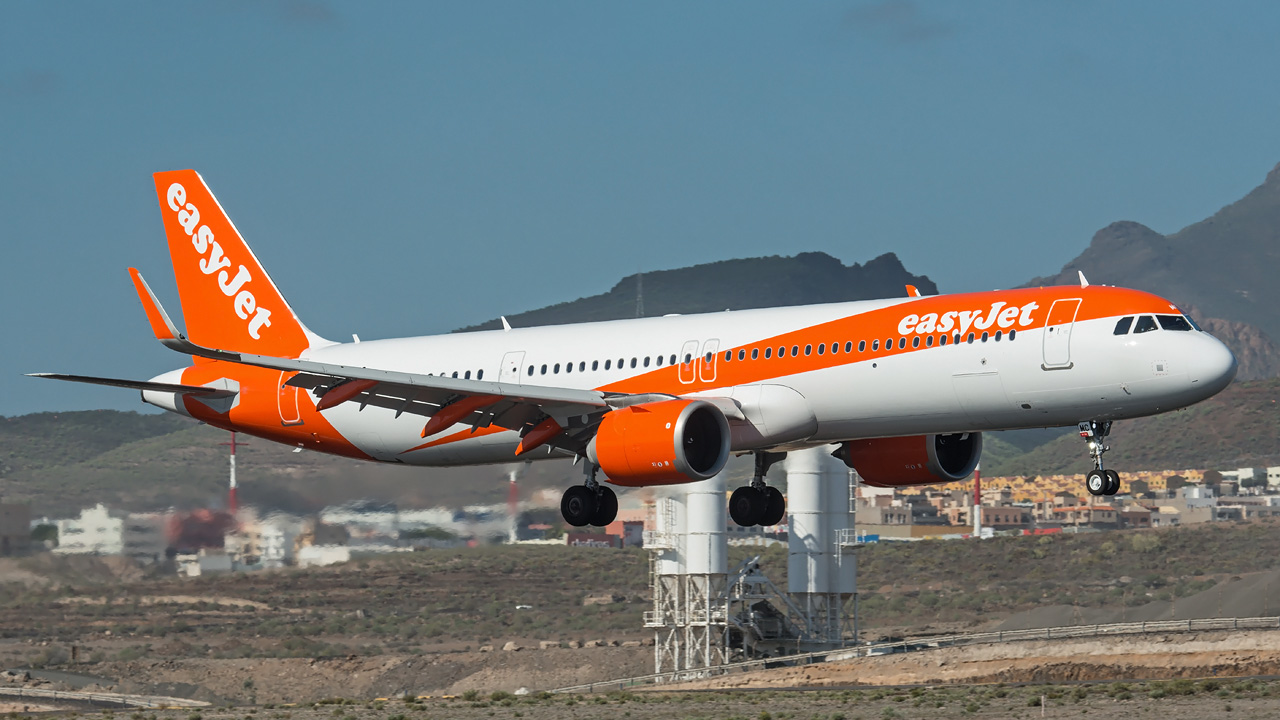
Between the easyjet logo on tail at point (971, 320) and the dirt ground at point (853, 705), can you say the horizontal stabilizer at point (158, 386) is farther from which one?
the easyjet logo on tail at point (971, 320)

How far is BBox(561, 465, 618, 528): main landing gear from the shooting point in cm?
4212

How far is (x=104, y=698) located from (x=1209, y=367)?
177ft

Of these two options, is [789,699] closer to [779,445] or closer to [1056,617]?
[779,445]

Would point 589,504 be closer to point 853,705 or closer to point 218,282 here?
point 218,282

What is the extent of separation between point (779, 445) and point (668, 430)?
3.59 metres

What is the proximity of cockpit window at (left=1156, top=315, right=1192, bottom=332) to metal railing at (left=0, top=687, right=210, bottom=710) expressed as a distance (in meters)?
49.4

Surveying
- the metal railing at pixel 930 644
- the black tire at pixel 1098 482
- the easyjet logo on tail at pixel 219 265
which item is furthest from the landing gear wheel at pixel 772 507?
the metal railing at pixel 930 644

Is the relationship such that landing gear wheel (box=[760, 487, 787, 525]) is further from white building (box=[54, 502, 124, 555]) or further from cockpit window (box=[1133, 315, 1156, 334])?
white building (box=[54, 502, 124, 555])

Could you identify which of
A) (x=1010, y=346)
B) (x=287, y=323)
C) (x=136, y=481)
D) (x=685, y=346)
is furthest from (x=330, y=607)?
(x=1010, y=346)

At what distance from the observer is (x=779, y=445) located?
40250mm

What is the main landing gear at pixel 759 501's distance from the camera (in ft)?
144

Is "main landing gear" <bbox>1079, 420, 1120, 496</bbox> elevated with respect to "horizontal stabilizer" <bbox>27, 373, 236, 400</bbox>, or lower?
lower

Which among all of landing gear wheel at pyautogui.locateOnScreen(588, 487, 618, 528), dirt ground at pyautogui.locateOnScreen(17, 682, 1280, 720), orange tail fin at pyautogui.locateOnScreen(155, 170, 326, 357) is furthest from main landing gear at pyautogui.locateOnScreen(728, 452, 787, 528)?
orange tail fin at pyautogui.locateOnScreen(155, 170, 326, 357)

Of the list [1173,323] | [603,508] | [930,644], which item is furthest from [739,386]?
[930,644]
